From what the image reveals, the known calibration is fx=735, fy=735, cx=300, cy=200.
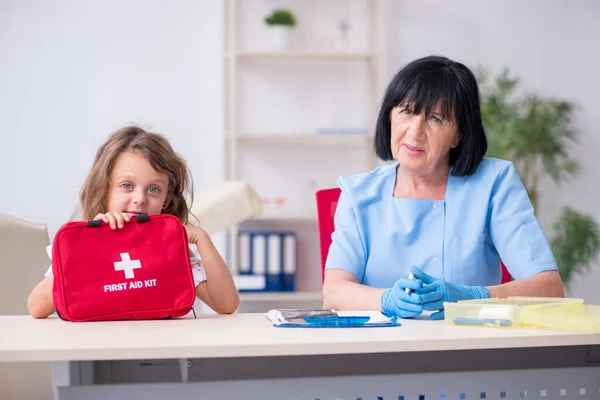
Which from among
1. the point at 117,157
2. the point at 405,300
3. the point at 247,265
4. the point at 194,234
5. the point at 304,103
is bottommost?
the point at 247,265

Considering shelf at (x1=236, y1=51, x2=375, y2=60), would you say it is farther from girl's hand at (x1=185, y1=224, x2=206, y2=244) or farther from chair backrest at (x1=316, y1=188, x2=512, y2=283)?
girl's hand at (x1=185, y1=224, x2=206, y2=244)

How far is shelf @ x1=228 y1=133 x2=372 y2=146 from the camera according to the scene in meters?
3.94

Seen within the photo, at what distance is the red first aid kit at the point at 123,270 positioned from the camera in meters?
1.33

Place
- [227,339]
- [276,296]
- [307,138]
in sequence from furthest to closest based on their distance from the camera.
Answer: [307,138], [276,296], [227,339]

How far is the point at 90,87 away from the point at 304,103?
120cm

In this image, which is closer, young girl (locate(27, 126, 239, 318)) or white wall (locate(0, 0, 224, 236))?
young girl (locate(27, 126, 239, 318))

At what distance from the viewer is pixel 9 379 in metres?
1.73

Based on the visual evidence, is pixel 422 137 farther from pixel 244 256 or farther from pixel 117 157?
pixel 244 256

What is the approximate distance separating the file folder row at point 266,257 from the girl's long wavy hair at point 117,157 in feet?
7.11

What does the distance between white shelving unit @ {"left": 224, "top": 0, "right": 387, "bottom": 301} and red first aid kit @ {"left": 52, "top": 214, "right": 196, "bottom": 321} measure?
268 centimetres

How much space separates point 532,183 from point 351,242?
8.63 ft

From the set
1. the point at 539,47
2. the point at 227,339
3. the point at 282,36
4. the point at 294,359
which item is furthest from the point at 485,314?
the point at 539,47

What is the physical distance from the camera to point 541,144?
3.96m

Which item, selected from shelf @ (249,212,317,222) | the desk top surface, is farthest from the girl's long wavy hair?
shelf @ (249,212,317,222)
